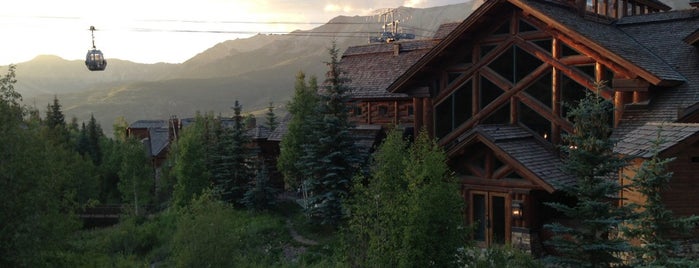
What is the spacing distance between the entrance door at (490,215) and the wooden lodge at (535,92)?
0.12 feet

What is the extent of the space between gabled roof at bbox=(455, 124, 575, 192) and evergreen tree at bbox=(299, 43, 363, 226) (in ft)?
20.5

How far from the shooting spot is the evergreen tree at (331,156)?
24.0 metres

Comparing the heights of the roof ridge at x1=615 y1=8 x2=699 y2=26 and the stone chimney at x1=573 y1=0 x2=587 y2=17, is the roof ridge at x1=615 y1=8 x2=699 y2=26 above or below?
below

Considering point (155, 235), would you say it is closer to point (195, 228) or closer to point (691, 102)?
point (195, 228)

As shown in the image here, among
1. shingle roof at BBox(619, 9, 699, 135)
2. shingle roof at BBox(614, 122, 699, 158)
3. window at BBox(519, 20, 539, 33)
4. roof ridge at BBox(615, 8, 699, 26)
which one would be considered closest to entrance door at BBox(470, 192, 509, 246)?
shingle roof at BBox(619, 9, 699, 135)

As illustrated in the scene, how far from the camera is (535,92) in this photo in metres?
20.7

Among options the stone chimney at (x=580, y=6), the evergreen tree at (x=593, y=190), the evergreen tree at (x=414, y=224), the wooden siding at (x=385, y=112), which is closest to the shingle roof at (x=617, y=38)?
the stone chimney at (x=580, y=6)

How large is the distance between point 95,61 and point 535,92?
2111 cm

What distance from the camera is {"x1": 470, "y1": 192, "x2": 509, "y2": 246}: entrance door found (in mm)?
19531

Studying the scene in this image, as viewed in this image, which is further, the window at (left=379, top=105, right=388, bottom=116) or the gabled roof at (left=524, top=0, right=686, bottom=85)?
the window at (left=379, top=105, right=388, bottom=116)

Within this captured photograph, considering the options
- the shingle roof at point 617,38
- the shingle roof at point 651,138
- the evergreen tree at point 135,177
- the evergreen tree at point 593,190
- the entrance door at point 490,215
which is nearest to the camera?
the evergreen tree at point 593,190

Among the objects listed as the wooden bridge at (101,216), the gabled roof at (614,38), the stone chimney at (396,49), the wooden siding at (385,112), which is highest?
the stone chimney at (396,49)

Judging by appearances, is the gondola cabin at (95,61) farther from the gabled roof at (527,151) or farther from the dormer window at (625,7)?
the dormer window at (625,7)

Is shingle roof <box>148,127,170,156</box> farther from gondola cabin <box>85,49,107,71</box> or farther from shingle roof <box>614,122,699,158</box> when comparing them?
shingle roof <box>614,122,699,158</box>
